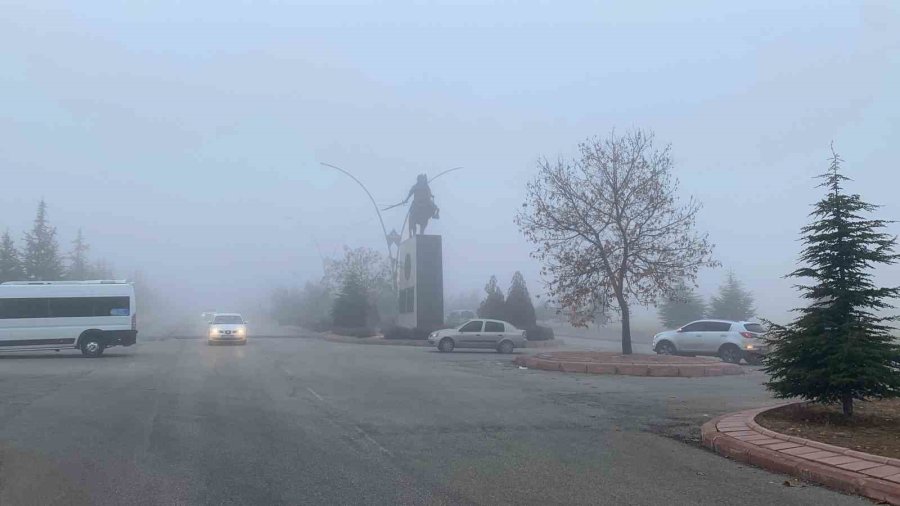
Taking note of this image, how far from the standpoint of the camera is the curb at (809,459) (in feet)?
23.5

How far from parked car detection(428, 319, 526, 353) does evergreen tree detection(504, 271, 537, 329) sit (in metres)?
11.2

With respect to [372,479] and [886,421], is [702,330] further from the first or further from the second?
[372,479]

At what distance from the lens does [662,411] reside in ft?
42.2

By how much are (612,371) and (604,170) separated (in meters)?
6.20

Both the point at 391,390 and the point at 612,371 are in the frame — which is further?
the point at 612,371

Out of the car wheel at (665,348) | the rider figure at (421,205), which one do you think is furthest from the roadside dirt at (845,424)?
the rider figure at (421,205)

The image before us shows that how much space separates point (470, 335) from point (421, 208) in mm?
14952

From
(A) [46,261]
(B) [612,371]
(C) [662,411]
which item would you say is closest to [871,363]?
(C) [662,411]

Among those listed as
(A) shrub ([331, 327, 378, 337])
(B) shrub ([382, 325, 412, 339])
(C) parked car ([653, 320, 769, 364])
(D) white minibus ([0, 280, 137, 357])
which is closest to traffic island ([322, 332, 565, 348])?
(B) shrub ([382, 325, 412, 339])

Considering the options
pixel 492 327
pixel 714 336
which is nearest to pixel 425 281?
pixel 492 327

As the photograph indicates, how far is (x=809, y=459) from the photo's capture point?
319 inches

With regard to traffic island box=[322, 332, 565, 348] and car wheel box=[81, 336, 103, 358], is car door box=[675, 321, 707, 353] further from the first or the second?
car wheel box=[81, 336, 103, 358]

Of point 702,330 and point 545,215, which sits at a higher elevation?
point 545,215

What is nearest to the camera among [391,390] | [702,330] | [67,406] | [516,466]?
[516,466]
